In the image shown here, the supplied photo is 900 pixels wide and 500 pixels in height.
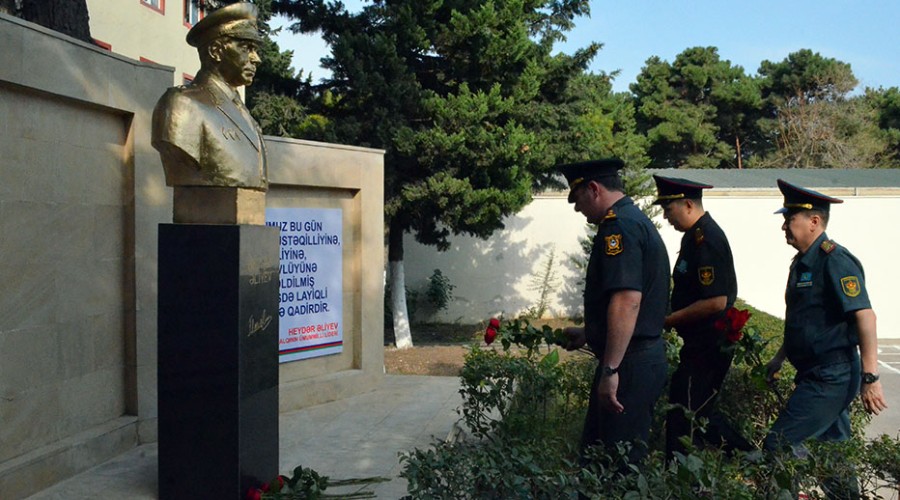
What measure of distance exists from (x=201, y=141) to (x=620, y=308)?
2.22 meters

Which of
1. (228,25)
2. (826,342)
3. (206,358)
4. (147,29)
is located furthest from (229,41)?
(147,29)

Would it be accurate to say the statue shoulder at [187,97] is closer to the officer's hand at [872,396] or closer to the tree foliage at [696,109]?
the officer's hand at [872,396]

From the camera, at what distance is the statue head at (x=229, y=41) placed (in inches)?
170

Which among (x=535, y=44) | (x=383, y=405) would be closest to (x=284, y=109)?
(x=535, y=44)

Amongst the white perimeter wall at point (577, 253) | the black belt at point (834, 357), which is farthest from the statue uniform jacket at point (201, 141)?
the white perimeter wall at point (577, 253)

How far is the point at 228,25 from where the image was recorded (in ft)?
14.1

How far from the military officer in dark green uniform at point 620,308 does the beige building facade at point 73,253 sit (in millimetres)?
2982

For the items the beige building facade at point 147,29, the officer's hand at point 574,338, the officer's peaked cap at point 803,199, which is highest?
the beige building facade at point 147,29

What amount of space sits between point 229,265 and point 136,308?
1.90 m

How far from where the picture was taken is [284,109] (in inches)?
520

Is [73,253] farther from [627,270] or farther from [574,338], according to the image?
[627,270]

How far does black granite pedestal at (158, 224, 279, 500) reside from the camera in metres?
3.94

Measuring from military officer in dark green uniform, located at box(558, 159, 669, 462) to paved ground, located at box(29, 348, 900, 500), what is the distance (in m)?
0.95

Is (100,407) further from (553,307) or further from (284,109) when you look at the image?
(553,307)
